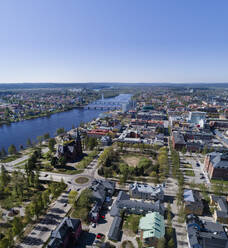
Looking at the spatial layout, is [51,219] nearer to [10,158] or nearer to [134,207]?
[134,207]

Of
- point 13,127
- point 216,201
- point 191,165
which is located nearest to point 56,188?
point 216,201

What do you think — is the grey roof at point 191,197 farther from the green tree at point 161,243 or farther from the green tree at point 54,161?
the green tree at point 54,161

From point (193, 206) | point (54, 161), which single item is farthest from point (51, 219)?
point (193, 206)

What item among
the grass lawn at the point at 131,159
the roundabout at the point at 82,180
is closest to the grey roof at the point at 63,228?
the roundabout at the point at 82,180

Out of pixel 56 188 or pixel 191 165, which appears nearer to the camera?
pixel 56 188

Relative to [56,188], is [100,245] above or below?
below

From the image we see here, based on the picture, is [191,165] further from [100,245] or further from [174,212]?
[100,245]
